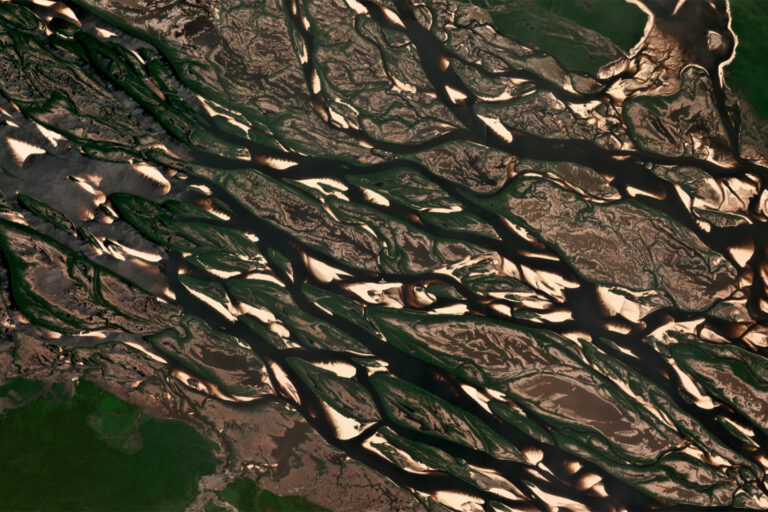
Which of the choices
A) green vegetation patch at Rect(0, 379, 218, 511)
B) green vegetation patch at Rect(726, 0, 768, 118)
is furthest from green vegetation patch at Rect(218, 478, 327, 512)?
green vegetation patch at Rect(726, 0, 768, 118)

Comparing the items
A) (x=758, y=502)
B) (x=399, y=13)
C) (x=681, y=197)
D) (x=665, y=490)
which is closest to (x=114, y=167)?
(x=399, y=13)

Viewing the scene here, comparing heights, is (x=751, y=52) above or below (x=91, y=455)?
above

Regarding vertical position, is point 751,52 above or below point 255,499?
above

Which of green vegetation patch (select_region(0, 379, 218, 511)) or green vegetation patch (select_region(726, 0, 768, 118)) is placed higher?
green vegetation patch (select_region(726, 0, 768, 118))

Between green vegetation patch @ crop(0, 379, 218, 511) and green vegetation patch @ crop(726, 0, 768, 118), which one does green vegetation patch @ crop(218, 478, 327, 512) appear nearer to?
green vegetation patch @ crop(0, 379, 218, 511)

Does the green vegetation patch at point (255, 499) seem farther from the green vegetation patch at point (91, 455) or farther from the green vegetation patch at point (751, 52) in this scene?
the green vegetation patch at point (751, 52)

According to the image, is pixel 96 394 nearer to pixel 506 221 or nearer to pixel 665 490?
pixel 506 221

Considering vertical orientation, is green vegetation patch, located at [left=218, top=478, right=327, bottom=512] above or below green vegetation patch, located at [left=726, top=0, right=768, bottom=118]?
below

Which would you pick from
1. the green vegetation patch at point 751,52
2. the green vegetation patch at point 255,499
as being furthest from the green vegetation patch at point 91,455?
the green vegetation patch at point 751,52

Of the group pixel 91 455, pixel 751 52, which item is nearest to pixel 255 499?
pixel 91 455

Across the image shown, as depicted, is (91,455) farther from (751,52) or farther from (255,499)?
(751,52)
